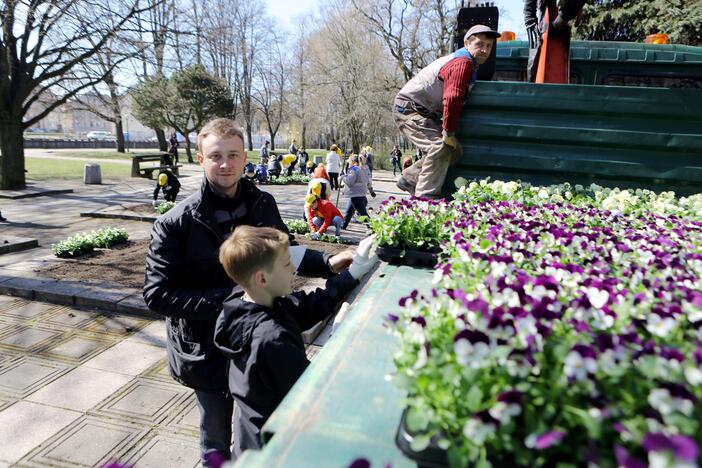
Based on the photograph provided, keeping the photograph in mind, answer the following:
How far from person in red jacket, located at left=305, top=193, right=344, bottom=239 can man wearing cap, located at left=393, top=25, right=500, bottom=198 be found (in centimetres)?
616

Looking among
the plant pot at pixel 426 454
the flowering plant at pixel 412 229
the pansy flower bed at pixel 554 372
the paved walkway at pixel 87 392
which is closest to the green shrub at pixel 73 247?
the paved walkway at pixel 87 392

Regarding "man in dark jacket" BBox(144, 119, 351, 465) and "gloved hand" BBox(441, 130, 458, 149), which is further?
"gloved hand" BBox(441, 130, 458, 149)

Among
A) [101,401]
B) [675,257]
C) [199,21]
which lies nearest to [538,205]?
[675,257]

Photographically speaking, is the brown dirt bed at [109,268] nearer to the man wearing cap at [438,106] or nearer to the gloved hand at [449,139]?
the man wearing cap at [438,106]

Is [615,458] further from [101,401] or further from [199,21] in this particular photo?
[199,21]

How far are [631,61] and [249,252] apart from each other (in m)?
4.75

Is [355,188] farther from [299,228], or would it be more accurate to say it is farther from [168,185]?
[168,185]

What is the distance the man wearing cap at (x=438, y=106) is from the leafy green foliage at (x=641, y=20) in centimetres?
1658

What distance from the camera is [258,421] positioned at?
86.0 inches

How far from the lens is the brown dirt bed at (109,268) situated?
740cm

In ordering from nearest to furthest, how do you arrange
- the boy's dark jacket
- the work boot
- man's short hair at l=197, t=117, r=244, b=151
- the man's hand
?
the boy's dark jacket
man's short hair at l=197, t=117, r=244, b=151
the man's hand
the work boot

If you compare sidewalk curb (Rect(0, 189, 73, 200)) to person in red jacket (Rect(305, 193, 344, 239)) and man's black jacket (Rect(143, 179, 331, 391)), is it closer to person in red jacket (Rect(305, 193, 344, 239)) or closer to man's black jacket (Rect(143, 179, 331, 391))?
person in red jacket (Rect(305, 193, 344, 239))

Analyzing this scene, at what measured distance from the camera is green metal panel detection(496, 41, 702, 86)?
16.2 feet

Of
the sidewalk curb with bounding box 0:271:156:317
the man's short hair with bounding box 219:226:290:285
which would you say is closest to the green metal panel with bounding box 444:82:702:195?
the man's short hair with bounding box 219:226:290:285
